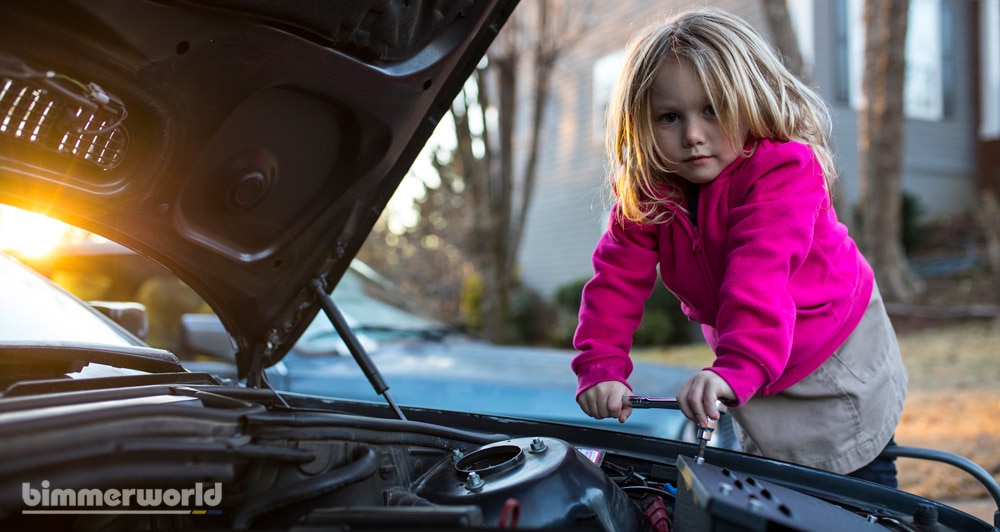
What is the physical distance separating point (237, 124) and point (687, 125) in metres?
1.07

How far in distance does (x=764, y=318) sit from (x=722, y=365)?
138mm

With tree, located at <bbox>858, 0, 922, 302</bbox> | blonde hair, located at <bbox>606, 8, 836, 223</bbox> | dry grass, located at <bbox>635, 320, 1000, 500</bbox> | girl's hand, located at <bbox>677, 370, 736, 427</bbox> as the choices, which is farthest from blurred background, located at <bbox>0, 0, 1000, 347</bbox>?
girl's hand, located at <bbox>677, 370, 736, 427</bbox>

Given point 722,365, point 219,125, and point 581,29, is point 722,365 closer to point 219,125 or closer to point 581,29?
point 219,125

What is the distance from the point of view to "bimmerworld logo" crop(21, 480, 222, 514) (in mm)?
1116

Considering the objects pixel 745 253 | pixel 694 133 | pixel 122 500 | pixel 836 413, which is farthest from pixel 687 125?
pixel 122 500

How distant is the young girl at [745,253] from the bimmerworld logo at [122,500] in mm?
922

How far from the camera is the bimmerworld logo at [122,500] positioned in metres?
1.12

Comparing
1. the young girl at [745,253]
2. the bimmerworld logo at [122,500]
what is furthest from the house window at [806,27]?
the bimmerworld logo at [122,500]

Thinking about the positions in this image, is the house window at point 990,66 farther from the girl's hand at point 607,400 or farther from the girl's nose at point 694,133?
the girl's hand at point 607,400

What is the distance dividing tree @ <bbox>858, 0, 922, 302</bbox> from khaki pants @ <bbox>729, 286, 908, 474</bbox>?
888cm

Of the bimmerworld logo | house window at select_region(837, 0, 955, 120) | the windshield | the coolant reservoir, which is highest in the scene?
house window at select_region(837, 0, 955, 120)

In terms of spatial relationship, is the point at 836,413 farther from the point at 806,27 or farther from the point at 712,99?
the point at 806,27

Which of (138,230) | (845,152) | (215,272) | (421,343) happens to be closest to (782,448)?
(215,272)

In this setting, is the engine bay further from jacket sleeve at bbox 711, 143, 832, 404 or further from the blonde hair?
the blonde hair
